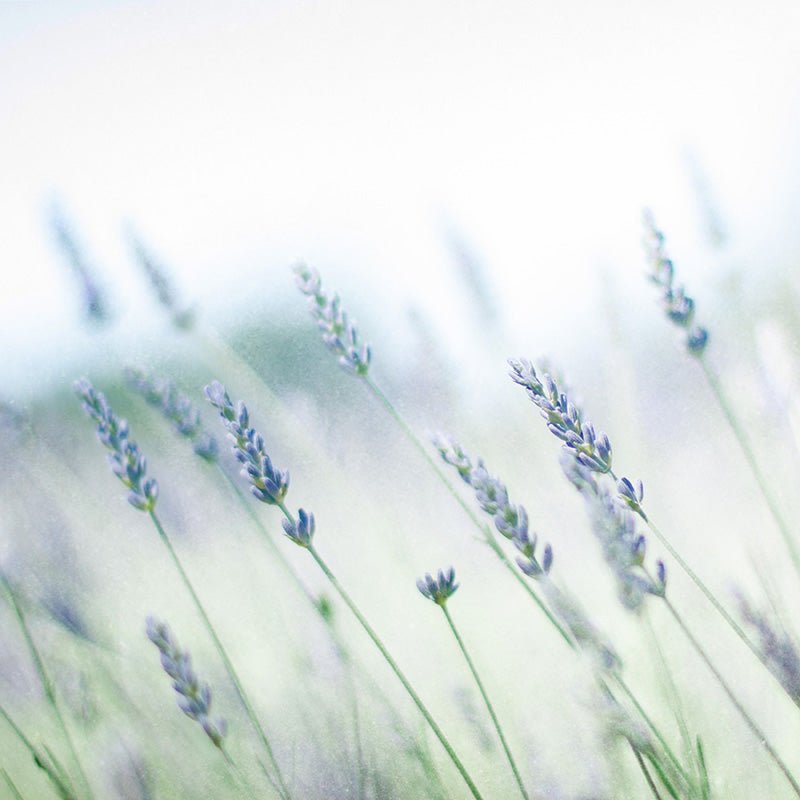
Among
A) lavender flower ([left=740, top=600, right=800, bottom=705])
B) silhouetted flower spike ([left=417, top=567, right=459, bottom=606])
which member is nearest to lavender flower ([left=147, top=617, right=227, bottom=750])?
silhouetted flower spike ([left=417, top=567, right=459, bottom=606])

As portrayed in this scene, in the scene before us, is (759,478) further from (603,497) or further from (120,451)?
(120,451)

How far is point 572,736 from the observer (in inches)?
45.5

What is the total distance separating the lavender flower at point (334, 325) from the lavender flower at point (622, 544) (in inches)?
17.1

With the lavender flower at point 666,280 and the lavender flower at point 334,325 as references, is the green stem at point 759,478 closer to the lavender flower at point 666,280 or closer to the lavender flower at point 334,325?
the lavender flower at point 666,280

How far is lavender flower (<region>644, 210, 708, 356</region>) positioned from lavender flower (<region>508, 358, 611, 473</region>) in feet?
1.18

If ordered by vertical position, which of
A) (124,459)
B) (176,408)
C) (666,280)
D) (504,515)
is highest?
(176,408)

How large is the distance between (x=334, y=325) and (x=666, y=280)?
57 cm

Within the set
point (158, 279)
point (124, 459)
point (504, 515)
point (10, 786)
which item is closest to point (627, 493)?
point (504, 515)

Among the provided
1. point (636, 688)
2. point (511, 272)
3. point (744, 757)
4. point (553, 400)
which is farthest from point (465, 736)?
point (511, 272)

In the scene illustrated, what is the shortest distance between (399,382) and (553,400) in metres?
1.05

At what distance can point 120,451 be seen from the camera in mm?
1065

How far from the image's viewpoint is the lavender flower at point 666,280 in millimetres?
1083

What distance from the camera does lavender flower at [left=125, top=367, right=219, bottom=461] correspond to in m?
1.28

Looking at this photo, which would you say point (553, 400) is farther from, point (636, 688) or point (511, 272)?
point (511, 272)
